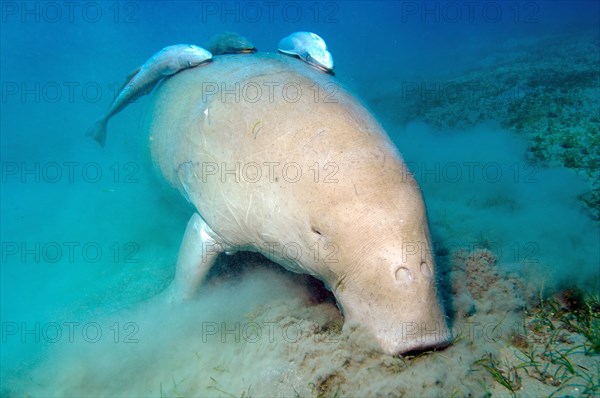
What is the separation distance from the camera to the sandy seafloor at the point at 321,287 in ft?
7.48

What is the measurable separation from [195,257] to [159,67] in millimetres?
2700

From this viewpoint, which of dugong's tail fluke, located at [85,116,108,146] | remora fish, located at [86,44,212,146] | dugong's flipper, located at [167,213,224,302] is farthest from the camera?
dugong's tail fluke, located at [85,116,108,146]

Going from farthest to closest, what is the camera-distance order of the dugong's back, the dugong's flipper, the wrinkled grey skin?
1. the wrinkled grey skin
2. the dugong's flipper
3. the dugong's back

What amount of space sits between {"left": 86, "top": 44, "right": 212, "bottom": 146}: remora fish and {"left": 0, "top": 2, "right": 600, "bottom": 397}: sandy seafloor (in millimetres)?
402

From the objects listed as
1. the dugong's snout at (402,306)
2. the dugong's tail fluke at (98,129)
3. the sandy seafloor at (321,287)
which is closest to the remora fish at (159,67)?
the sandy seafloor at (321,287)

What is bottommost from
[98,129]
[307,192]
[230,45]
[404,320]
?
[98,129]

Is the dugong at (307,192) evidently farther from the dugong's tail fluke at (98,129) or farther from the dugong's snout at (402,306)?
the dugong's tail fluke at (98,129)

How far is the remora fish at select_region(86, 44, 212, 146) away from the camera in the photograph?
4434 millimetres

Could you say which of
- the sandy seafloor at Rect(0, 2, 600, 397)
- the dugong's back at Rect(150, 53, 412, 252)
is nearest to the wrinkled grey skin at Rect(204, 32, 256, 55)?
the dugong's back at Rect(150, 53, 412, 252)

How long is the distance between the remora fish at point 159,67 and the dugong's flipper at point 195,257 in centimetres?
202

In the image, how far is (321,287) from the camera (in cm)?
340

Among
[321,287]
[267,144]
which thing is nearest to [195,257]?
[321,287]

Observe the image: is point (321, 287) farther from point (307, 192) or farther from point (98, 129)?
point (98, 129)

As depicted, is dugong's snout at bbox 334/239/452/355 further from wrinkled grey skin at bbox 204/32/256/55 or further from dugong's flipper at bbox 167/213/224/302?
wrinkled grey skin at bbox 204/32/256/55
